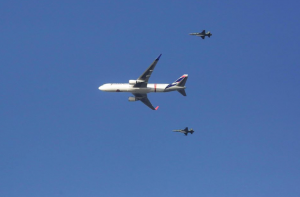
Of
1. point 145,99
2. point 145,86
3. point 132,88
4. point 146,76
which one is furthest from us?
point 145,99

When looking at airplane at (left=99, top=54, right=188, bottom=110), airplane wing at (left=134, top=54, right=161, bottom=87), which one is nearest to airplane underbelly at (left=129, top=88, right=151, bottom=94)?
airplane at (left=99, top=54, right=188, bottom=110)

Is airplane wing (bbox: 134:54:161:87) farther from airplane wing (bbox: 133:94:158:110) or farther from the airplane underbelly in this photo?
airplane wing (bbox: 133:94:158:110)

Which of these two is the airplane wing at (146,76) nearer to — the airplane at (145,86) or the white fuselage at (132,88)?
the airplane at (145,86)

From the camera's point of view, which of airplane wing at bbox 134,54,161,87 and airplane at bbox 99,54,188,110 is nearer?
airplane wing at bbox 134,54,161,87

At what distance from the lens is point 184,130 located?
13875 cm

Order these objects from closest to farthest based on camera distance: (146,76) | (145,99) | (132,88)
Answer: (146,76) → (132,88) → (145,99)

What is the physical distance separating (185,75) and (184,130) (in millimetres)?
16019

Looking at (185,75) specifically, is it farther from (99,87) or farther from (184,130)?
(99,87)

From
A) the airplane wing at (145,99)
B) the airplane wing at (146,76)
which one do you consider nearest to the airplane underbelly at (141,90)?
the airplane wing at (146,76)

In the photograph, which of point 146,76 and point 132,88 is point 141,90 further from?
point 146,76

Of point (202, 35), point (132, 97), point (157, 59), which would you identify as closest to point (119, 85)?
point (132, 97)

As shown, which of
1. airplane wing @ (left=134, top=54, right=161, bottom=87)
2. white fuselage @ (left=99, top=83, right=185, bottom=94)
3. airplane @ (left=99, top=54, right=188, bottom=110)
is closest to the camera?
airplane wing @ (left=134, top=54, right=161, bottom=87)

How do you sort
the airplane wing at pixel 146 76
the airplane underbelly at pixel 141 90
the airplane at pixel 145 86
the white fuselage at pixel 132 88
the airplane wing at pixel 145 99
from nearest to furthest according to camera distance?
1. the airplane wing at pixel 146 76
2. the airplane at pixel 145 86
3. the white fuselage at pixel 132 88
4. the airplane underbelly at pixel 141 90
5. the airplane wing at pixel 145 99

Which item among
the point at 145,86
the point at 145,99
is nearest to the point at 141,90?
the point at 145,86
